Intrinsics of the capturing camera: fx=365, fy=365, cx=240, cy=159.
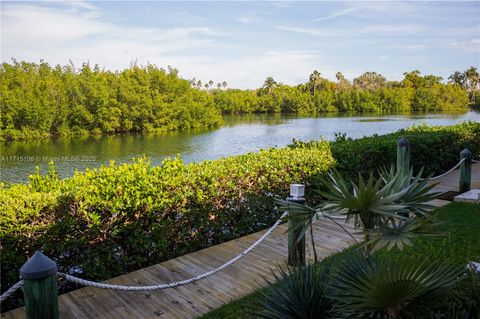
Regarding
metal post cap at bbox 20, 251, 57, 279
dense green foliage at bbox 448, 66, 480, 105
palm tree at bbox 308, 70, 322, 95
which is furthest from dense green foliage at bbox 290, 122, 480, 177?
dense green foliage at bbox 448, 66, 480, 105

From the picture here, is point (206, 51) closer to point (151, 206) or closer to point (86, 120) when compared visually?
point (86, 120)

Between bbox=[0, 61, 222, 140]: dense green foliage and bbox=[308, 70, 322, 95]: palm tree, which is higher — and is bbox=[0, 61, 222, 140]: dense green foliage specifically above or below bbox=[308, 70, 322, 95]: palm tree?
below

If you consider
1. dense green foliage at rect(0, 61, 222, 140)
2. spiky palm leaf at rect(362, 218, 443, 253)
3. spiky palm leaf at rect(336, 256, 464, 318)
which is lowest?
spiky palm leaf at rect(336, 256, 464, 318)

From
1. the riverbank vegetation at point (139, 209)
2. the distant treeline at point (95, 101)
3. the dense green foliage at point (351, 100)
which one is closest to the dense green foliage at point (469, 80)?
the dense green foliage at point (351, 100)

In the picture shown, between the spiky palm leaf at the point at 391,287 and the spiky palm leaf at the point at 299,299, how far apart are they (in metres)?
0.28

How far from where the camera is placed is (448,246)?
4.69 m

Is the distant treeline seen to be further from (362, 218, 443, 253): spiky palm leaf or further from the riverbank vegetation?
(362, 218, 443, 253): spiky palm leaf

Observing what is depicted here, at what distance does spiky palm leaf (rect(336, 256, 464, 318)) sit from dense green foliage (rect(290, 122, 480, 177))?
4899mm

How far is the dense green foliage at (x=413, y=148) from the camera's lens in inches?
290

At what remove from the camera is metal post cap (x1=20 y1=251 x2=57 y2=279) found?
2023 millimetres

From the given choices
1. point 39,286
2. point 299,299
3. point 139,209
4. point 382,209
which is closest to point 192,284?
point 139,209

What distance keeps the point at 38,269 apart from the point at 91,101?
40293 millimetres

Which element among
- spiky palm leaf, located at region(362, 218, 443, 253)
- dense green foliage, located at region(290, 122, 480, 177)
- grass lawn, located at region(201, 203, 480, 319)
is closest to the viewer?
spiky palm leaf, located at region(362, 218, 443, 253)

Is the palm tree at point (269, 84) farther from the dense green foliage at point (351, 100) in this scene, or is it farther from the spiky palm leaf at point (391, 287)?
the spiky palm leaf at point (391, 287)
